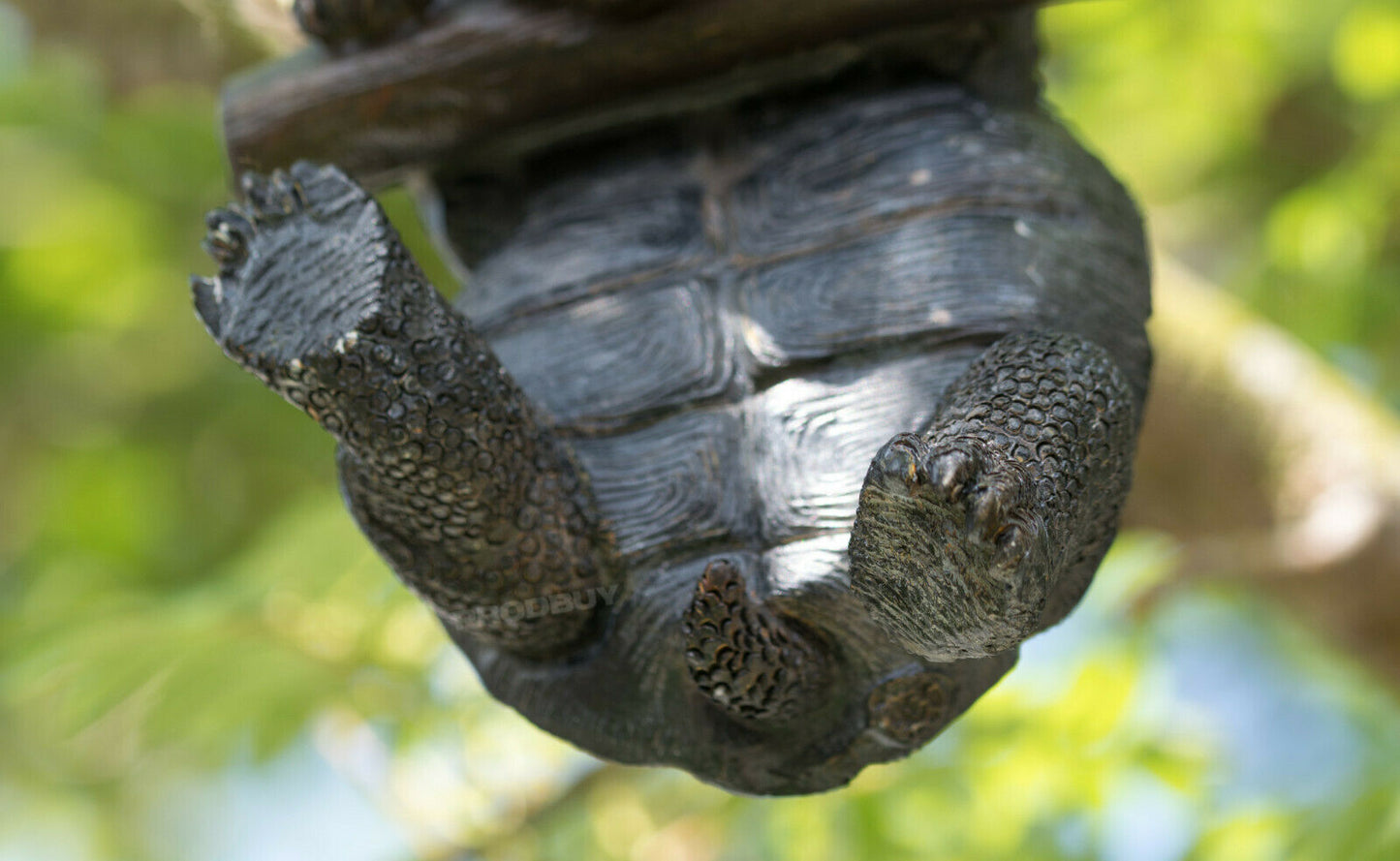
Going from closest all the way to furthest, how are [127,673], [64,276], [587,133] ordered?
[587,133], [127,673], [64,276]

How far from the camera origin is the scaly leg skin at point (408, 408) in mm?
1229

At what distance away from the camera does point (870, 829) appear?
2.57 metres

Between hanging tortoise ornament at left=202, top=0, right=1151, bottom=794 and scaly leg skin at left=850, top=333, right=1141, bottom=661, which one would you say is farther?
hanging tortoise ornament at left=202, top=0, right=1151, bottom=794

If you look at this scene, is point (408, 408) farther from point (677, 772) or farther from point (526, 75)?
point (677, 772)

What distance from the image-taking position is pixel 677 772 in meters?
3.01

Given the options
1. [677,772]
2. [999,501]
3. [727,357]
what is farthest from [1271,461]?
[999,501]

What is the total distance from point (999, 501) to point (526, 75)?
895mm

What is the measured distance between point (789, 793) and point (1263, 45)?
2493 mm

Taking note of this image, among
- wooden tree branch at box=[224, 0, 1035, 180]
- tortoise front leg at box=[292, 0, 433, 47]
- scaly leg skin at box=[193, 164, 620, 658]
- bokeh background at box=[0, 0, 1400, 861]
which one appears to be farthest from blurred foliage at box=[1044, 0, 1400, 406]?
scaly leg skin at box=[193, 164, 620, 658]

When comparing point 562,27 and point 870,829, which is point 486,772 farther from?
point 562,27

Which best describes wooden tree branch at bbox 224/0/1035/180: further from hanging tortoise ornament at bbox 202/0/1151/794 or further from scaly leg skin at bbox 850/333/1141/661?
scaly leg skin at bbox 850/333/1141/661

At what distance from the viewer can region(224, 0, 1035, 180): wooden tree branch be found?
1.60m

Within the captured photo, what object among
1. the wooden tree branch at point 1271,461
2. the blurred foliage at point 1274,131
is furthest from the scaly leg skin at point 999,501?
the blurred foliage at point 1274,131

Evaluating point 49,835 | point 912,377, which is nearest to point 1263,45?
point 912,377
